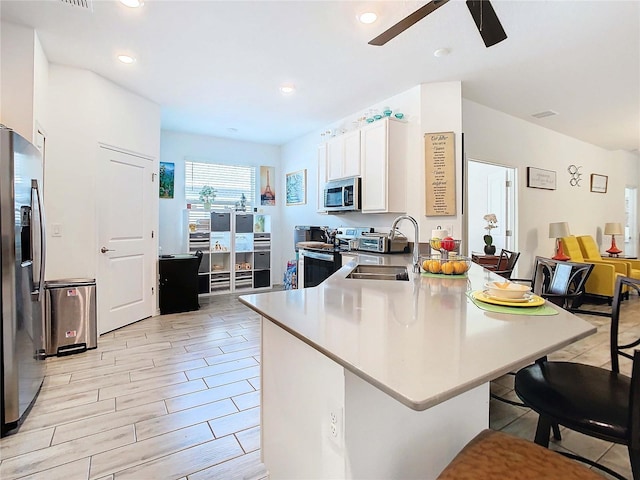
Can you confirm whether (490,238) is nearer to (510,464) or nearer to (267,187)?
(267,187)

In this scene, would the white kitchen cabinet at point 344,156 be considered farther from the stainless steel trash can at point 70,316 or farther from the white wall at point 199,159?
the stainless steel trash can at point 70,316

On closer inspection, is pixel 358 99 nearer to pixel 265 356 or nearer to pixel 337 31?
pixel 337 31

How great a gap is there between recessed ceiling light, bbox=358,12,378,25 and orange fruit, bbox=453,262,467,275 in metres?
1.83

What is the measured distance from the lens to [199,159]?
19.2ft

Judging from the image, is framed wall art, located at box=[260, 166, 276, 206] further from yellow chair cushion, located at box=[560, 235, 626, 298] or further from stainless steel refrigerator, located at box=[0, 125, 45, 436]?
yellow chair cushion, located at box=[560, 235, 626, 298]

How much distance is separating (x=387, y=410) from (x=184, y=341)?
9.58 ft

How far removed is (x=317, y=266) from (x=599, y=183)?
233 inches

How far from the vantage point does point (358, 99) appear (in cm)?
414

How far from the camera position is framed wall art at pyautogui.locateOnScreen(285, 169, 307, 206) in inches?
232

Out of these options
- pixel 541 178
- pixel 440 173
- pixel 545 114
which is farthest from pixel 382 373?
pixel 541 178

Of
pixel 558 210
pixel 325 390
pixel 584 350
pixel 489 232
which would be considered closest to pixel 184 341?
pixel 325 390

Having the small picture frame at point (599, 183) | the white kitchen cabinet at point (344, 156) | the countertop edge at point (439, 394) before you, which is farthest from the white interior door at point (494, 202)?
the countertop edge at point (439, 394)

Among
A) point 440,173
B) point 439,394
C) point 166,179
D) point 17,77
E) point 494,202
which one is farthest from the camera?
point 166,179

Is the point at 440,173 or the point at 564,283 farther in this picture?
the point at 440,173
